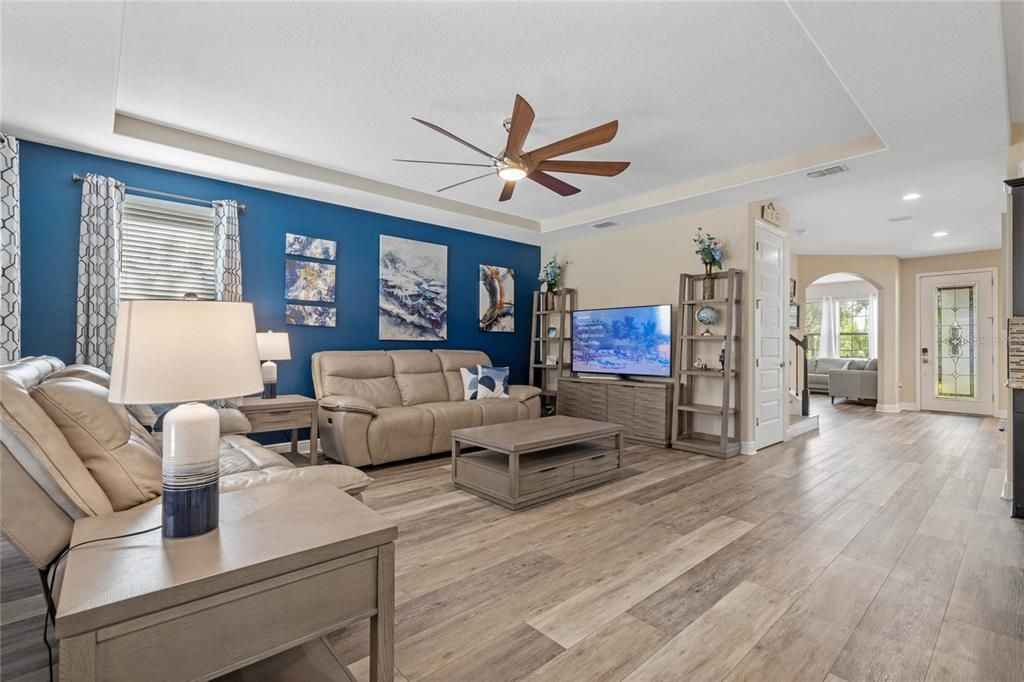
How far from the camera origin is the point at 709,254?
477 centimetres

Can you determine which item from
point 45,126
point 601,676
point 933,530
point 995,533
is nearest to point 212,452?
point 601,676

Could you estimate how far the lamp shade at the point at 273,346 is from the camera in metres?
3.93

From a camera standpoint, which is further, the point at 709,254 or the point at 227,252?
the point at 709,254

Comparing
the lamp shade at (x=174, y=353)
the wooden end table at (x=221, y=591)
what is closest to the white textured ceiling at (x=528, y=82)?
the lamp shade at (x=174, y=353)

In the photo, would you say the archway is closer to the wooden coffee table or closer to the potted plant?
the potted plant

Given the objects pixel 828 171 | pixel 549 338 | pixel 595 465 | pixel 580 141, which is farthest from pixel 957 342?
pixel 580 141

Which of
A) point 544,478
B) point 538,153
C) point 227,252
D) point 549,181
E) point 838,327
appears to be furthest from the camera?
point 838,327

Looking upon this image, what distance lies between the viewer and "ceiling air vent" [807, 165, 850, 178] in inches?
149

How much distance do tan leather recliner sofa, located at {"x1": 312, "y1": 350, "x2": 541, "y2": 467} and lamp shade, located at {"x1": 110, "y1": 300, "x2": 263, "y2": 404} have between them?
2.87 meters

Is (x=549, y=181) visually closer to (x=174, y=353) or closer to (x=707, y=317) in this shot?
(x=707, y=317)

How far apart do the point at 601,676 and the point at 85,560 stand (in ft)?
4.83

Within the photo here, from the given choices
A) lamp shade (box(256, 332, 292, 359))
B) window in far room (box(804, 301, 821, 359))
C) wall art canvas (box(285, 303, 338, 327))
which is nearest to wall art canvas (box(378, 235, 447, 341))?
wall art canvas (box(285, 303, 338, 327))

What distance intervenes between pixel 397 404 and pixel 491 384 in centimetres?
105

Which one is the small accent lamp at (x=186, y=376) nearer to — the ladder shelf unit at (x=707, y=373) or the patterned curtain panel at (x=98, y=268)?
the patterned curtain panel at (x=98, y=268)
